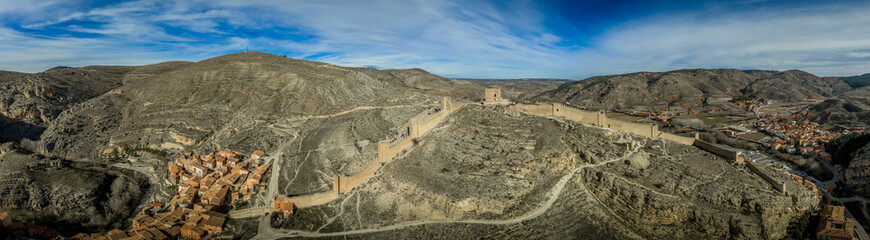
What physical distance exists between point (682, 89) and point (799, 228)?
230 ft

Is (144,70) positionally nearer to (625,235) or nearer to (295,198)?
(295,198)

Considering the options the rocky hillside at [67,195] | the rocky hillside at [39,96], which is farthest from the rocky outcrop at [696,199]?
the rocky hillside at [39,96]

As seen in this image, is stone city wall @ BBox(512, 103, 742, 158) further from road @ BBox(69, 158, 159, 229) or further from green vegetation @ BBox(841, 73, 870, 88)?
green vegetation @ BBox(841, 73, 870, 88)

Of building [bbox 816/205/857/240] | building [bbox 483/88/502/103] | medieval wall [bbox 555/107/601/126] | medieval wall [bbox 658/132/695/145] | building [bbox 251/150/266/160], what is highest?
building [bbox 483/88/502/103]

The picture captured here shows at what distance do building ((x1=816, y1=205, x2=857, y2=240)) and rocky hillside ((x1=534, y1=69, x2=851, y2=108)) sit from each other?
188 feet

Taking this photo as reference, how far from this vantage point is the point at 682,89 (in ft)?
273

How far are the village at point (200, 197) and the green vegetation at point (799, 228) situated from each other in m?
30.8

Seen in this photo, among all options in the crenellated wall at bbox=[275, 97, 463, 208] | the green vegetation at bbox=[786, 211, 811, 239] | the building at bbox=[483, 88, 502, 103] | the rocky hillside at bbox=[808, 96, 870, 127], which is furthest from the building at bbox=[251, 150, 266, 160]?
the rocky hillside at bbox=[808, 96, 870, 127]

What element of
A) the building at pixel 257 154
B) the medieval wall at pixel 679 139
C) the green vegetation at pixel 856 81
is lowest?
the building at pixel 257 154

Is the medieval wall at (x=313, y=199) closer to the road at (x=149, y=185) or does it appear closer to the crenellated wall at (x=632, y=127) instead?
the road at (x=149, y=185)

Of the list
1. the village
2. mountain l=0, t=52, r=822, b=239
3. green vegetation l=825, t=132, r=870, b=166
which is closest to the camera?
mountain l=0, t=52, r=822, b=239

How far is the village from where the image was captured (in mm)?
22562

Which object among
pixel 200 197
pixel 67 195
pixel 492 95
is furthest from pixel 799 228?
pixel 67 195

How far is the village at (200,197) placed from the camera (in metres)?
22.6
